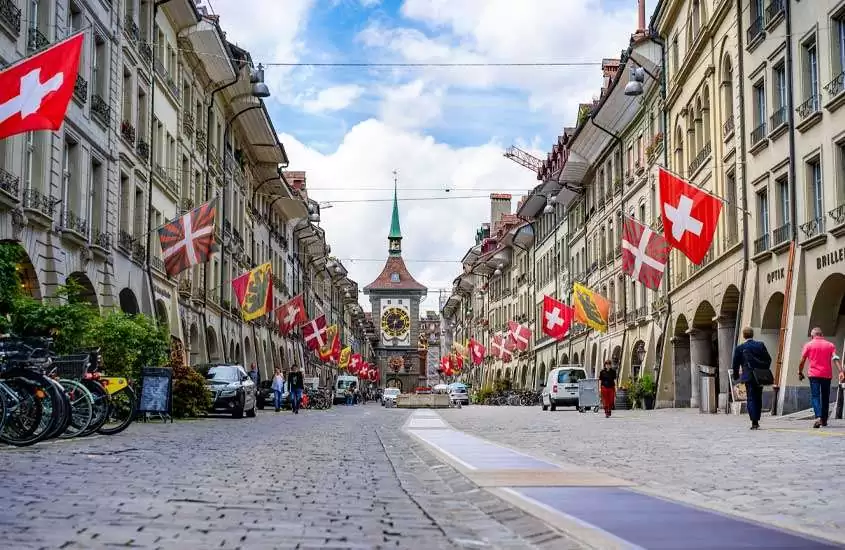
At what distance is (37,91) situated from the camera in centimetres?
1605

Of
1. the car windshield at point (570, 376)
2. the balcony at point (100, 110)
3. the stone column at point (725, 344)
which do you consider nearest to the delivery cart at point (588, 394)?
the car windshield at point (570, 376)

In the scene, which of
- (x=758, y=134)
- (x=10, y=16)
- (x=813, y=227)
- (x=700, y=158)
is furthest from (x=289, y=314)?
(x=10, y=16)

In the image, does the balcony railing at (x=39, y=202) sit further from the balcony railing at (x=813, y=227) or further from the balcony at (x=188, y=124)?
the balcony at (x=188, y=124)

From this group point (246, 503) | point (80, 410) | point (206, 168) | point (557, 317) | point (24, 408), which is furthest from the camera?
point (557, 317)

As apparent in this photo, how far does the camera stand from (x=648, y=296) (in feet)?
161

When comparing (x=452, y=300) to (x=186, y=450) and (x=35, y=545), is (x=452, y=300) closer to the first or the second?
(x=186, y=450)

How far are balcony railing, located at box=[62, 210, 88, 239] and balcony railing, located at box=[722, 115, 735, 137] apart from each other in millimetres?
18346

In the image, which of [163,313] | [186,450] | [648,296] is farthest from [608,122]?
[186,450]

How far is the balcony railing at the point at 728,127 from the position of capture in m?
34.6

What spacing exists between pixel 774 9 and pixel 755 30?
1.96 metres

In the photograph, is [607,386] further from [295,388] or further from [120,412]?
[120,412]

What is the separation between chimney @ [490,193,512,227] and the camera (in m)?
116

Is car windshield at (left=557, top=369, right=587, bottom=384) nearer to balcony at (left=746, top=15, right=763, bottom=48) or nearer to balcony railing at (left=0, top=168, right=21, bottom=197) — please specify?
balcony at (left=746, top=15, right=763, bottom=48)

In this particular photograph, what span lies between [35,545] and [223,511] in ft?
5.91
